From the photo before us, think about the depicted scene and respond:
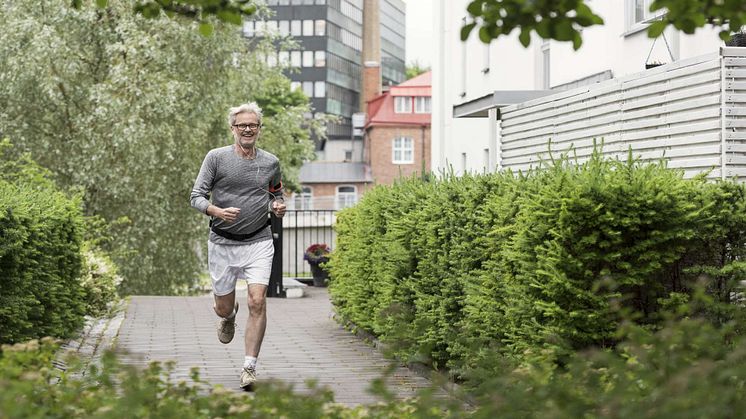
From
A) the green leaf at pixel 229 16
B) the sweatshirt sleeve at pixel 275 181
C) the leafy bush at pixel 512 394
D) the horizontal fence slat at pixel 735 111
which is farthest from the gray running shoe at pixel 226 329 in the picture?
the leafy bush at pixel 512 394

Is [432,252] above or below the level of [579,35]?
below

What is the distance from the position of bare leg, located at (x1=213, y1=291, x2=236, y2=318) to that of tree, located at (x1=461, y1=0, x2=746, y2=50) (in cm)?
550

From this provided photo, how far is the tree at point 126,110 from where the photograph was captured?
27.2m

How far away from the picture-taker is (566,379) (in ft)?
14.0

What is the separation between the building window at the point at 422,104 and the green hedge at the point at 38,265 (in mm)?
75202

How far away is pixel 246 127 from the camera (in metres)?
9.65

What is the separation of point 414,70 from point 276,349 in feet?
400

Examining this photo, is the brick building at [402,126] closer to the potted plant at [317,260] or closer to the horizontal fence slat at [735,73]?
the potted plant at [317,260]

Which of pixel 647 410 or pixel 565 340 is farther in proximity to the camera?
pixel 565 340

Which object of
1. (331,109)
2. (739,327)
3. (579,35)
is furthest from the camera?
(331,109)

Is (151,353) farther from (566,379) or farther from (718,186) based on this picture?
(566,379)

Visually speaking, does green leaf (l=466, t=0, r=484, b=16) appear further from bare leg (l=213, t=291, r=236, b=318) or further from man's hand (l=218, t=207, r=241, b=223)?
bare leg (l=213, t=291, r=236, b=318)

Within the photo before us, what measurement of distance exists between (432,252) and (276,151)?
27.7 metres

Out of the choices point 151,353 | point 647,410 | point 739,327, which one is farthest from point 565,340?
point 151,353
